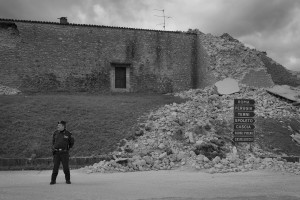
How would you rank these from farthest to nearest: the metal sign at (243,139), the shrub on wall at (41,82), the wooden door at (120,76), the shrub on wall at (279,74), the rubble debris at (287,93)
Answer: the shrub on wall at (279,74) → the wooden door at (120,76) → the shrub on wall at (41,82) → the rubble debris at (287,93) → the metal sign at (243,139)

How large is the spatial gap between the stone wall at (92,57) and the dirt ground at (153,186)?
43.9 feet

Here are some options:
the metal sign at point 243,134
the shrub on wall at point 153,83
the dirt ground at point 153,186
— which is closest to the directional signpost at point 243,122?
the metal sign at point 243,134

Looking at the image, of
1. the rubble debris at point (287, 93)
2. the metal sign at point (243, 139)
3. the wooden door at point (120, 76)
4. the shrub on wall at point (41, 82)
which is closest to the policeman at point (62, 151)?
the metal sign at point (243, 139)

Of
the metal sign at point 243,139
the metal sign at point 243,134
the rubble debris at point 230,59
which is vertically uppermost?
the rubble debris at point 230,59

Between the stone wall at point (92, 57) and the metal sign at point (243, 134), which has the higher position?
the stone wall at point (92, 57)

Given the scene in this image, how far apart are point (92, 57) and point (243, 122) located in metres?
13.8

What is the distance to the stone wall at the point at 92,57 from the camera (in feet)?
73.6

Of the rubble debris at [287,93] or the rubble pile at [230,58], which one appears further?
the rubble pile at [230,58]

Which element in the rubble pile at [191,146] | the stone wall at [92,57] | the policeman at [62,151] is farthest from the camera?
the stone wall at [92,57]

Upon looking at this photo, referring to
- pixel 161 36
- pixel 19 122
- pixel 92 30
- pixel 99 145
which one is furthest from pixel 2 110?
pixel 161 36

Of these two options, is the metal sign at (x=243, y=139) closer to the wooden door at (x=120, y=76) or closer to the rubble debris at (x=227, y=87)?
the rubble debris at (x=227, y=87)

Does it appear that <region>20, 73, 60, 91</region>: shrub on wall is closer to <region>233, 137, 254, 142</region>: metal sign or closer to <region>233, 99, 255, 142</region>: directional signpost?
<region>233, 99, 255, 142</region>: directional signpost

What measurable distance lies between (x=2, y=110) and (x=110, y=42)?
35.9 ft

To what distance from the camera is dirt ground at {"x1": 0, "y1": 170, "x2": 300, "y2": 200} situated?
6.64 metres
